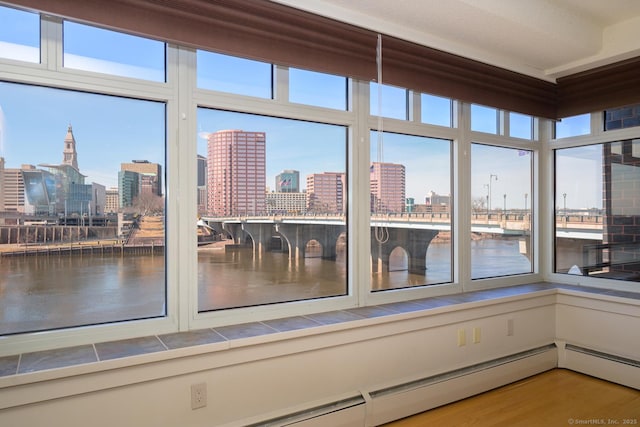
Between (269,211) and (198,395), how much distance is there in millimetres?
1100

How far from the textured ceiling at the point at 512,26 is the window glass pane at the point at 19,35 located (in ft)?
3.99

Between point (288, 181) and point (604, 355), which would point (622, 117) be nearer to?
point (604, 355)

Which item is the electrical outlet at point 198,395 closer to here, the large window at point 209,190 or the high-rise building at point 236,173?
the large window at point 209,190

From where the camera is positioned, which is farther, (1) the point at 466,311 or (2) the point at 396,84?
(1) the point at 466,311

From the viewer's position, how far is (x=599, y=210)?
3.67 meters

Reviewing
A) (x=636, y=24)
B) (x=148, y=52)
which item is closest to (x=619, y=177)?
(x=636, y=24)

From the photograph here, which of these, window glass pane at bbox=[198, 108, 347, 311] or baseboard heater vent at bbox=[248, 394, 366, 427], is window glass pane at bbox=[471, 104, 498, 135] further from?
baseboard heater vent at bbox=[248, 394, 366, 427]

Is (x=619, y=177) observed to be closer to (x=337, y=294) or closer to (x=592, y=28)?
(x=592, y=28)

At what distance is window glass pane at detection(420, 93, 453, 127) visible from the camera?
325cm

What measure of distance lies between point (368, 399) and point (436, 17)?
7.58ft

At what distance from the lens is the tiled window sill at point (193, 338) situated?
1822mm

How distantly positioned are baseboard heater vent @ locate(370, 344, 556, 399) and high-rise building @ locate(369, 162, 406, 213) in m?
1.16

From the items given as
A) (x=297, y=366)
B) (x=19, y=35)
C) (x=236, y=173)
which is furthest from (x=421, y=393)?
(x=19, y=35)

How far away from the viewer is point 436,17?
102 inches
